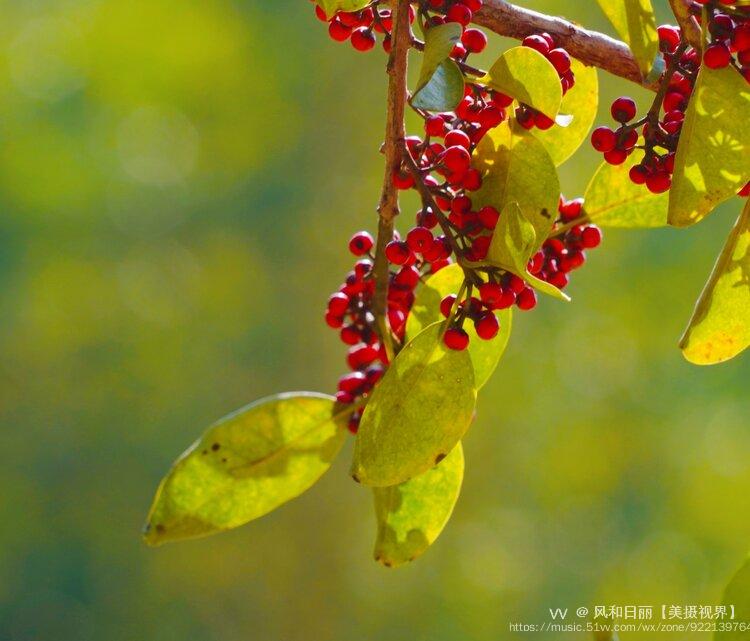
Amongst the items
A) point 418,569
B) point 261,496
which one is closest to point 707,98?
point 261,496

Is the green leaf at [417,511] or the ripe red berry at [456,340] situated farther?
the green leaf at [417,511]

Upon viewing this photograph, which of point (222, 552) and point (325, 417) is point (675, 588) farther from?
point (325, 417)

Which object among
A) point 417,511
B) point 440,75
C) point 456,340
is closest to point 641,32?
point 440,75

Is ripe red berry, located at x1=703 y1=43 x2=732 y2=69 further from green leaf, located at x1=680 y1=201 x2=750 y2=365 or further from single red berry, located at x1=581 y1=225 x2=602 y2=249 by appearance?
single red berry, located at x1=581 y1=225 x2=602 y2=249

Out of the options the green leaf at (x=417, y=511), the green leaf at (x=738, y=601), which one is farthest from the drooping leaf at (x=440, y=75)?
the green leaf at (x=738, y=601)

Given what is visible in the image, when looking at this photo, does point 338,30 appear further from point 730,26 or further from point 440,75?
point 730,26

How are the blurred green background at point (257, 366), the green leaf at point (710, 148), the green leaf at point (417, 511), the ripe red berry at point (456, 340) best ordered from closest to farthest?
the green leaf at point (710, 148)
the ripe red berry at point (456, 340)
the green leaf at point (417, 511)
the blurred green background at point (257, 366)

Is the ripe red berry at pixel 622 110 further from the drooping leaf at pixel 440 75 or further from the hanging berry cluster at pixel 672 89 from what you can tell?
the drooping leaf at pixel 440 75
